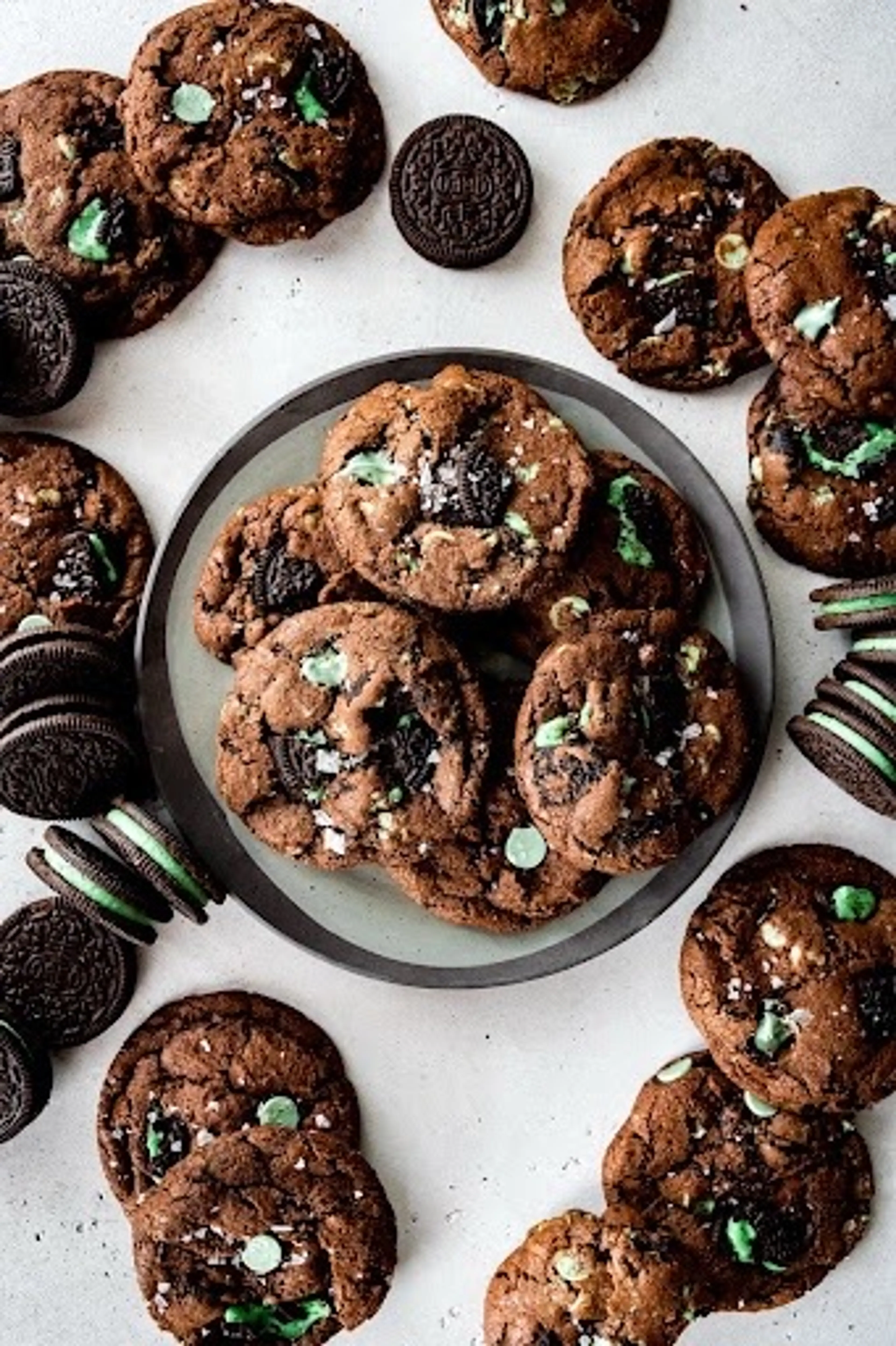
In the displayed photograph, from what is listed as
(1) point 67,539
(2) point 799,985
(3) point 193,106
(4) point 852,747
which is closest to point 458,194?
(3) point 193,106

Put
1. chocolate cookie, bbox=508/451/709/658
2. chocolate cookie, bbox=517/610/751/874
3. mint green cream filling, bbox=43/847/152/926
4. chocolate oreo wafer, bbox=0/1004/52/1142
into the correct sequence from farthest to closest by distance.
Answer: chocolate oreo wafer, bbox=0/1004/52/1142
mint green cream filling, bbox=43/847/152/926
chocolate cookie, bbox=508/451/709/658
chocolate cookie, bbox=517/610/751/874

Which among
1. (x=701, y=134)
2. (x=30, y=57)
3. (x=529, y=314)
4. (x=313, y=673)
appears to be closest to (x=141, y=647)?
(x=313, y=673)

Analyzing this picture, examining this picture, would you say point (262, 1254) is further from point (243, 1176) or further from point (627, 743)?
point (627, 743)

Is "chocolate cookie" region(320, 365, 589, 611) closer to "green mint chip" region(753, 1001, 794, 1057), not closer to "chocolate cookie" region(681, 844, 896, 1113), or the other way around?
"chocolate cookie" region(681, 844, 896, 1113)

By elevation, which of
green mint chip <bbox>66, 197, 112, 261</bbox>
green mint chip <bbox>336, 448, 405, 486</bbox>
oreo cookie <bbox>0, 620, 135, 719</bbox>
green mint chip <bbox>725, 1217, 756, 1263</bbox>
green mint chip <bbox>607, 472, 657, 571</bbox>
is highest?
green mint chip <bbox>66, 197, 112, 261</bbox>

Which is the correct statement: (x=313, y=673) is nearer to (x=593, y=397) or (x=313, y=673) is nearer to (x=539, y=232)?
(x=593, y=397)

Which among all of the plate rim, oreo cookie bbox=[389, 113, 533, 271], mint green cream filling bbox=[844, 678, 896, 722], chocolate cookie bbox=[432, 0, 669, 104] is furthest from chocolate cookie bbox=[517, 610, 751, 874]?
chocolate cookie bbox=[432, 0, 669, 104]

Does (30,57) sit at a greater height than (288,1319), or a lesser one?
greater
